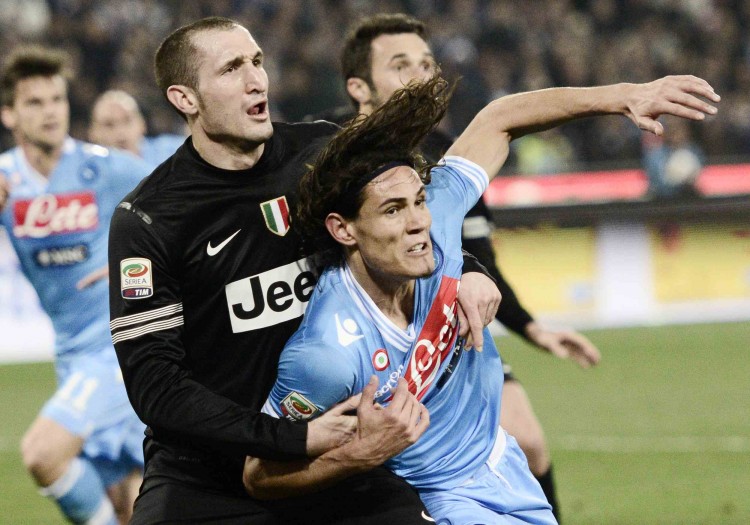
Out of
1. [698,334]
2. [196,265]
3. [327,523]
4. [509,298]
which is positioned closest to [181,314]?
[196,265]

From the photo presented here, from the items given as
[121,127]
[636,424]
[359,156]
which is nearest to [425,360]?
[359,156]

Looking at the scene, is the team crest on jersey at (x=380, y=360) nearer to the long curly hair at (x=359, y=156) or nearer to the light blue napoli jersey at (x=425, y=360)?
the light blue napoli jersey at (x=425, y=360)

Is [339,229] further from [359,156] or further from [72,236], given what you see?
[72,236]

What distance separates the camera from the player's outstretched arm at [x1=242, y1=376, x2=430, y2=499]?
12.0ft

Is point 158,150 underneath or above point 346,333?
underneath

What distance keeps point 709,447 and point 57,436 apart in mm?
4585

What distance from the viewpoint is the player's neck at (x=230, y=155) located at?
4219mm

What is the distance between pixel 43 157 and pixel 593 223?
7644 millimetres

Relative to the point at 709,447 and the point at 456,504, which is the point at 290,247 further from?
the point at 709,447

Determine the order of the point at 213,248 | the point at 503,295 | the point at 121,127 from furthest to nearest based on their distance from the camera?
the point at 121,127 < the point at 503,295 < the point at 213,248

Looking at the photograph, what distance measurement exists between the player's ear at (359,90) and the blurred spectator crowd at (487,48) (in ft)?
31.0

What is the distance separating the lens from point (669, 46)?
16859mm

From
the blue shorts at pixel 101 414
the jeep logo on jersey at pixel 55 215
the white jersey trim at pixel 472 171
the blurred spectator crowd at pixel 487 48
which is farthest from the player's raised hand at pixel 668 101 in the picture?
the blurred spectator crowd at pixel 487 48

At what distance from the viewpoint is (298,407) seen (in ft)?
12.4
